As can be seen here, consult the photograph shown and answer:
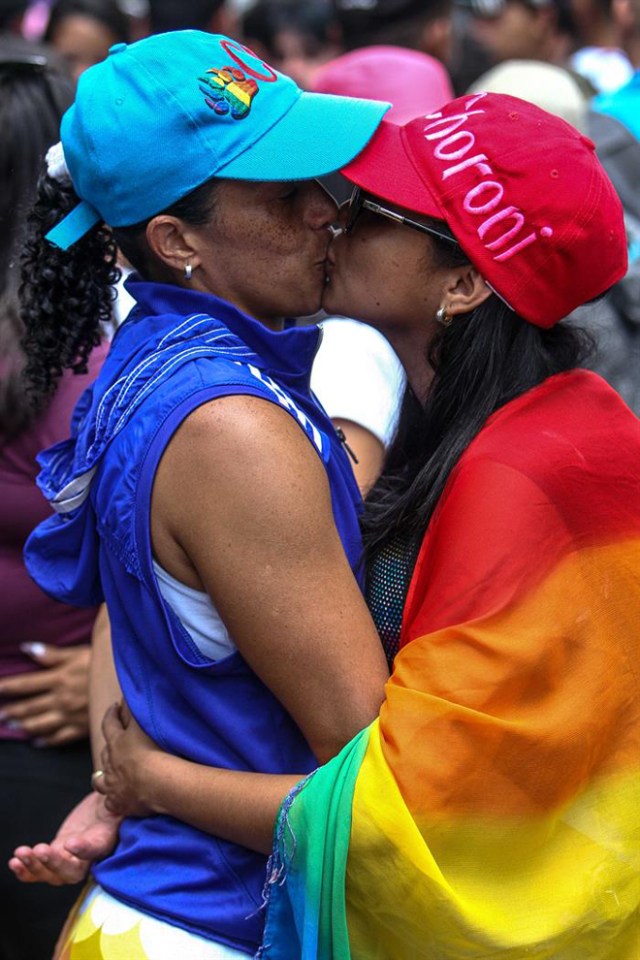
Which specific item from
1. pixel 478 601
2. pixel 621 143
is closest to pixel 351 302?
pixel 478 601

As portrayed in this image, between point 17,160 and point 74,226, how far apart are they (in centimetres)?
93

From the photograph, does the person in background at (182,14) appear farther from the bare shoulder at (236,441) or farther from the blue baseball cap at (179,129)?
the bare shoulder at (236,441)

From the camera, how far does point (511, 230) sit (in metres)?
1.95

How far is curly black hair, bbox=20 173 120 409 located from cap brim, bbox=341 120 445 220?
0.46m

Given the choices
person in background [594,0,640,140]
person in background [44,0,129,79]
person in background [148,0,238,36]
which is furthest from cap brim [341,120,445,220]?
person in background [148,0,238,36]

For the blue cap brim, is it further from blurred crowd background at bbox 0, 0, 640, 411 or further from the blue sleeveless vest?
blurred crowd background at bbox 0, 0, 640, 411

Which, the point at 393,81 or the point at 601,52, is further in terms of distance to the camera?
Answer: the point at 601,52

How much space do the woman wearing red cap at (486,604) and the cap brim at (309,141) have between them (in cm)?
5

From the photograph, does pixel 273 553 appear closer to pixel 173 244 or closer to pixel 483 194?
pixel 173 244

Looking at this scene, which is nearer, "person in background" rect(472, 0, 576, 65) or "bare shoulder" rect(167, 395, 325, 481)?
"bare shoulder" rect(167, 395, 325, 481)

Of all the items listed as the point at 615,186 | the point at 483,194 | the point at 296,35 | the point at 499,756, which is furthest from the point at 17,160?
the point at 296,35

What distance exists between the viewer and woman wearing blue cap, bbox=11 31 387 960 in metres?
1.79

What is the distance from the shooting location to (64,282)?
2.13 metres

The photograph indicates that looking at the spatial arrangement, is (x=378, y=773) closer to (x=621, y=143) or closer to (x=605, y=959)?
(x=605, y=959)
